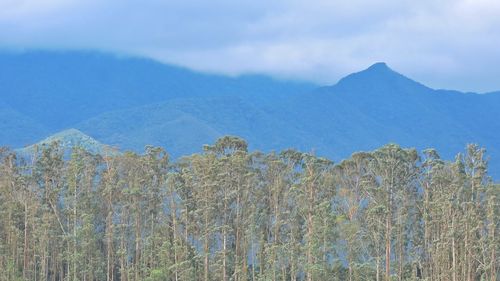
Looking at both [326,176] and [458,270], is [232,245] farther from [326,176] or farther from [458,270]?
[458,270]

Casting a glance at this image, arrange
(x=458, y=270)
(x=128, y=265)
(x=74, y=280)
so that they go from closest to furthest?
(x=458, y=270) < (x=74, y=280) < (x=128, y=265)

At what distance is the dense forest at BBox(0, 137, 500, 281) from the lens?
68688 mm

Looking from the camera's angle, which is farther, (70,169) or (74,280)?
(70,169)

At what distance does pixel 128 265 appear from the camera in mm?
76062

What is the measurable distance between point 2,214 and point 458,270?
131 ft

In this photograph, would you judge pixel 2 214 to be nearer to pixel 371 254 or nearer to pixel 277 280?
pixel 277 280

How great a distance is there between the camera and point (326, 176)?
74.9 m

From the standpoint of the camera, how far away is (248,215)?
2977 inches

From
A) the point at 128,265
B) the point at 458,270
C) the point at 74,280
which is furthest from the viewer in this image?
the point at 128,265

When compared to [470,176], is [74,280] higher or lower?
lower

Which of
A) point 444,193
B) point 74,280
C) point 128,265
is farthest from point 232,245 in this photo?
point 444,193

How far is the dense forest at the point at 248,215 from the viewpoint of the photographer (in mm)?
68688

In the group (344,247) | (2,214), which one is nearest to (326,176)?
(344,247)

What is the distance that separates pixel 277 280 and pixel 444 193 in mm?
15160
